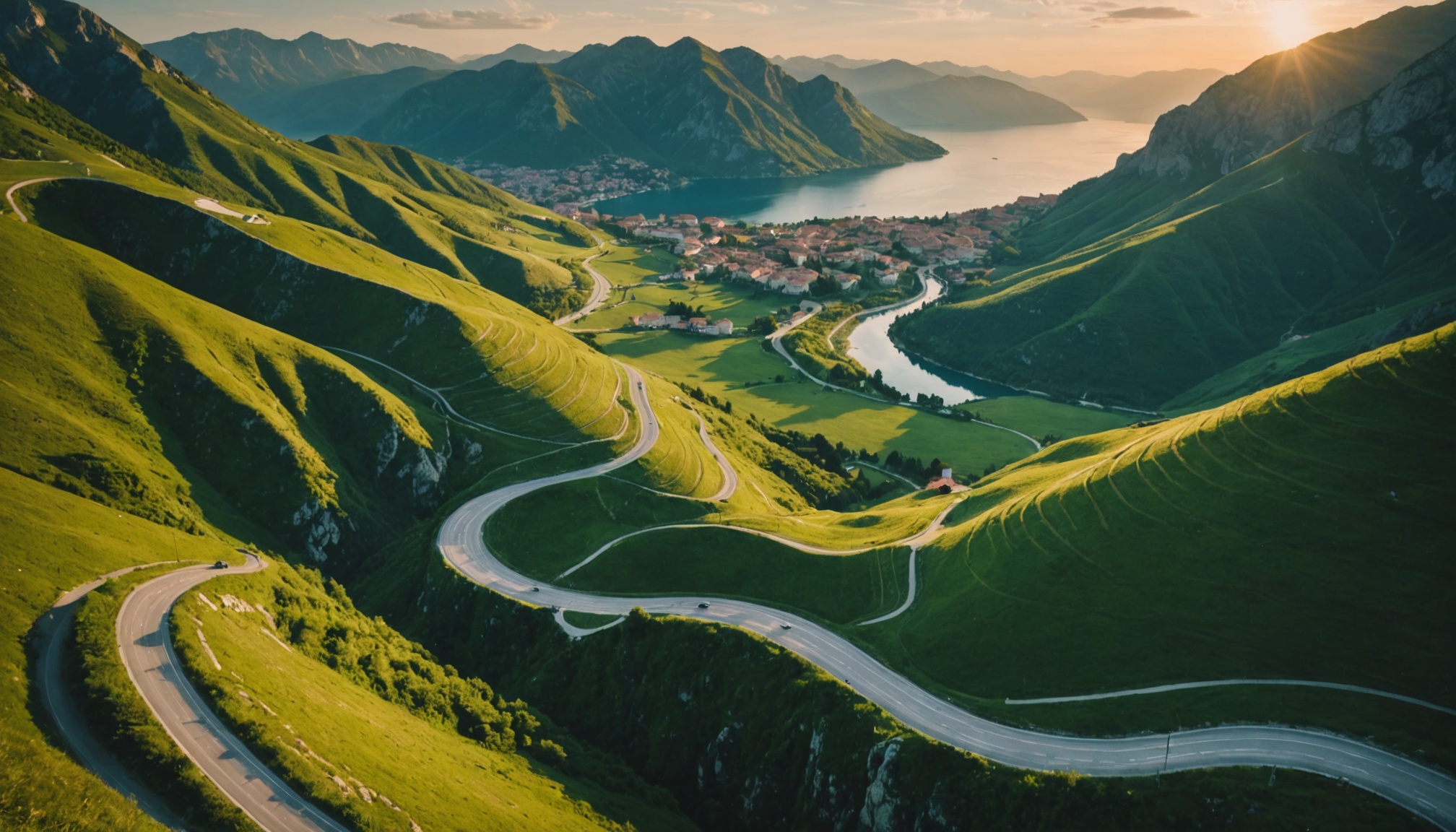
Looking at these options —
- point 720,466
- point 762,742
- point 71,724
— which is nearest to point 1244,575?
point 762,742

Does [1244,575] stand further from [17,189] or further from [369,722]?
[17,189]

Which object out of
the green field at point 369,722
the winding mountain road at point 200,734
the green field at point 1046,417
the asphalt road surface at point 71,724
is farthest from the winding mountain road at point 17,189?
the green field at point 1046,417

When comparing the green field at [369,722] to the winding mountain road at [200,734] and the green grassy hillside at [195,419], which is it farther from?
the green grassy hillside at [195,419]

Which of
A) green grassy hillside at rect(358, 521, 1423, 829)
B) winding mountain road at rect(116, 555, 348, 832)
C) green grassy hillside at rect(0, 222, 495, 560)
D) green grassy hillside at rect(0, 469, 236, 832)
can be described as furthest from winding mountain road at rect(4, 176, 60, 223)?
winding mountain road at rect(116, 555, 348, 832)

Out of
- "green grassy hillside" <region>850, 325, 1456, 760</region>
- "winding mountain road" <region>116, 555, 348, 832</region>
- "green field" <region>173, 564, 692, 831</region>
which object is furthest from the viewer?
"green grassy hillside" <region>850, 325, 1456, 760</region>

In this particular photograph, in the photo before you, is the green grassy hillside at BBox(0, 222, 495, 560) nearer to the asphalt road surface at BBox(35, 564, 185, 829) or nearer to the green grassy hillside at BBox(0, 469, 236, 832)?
the green grassy hillside at BBox(0, 469, 236, 832)
